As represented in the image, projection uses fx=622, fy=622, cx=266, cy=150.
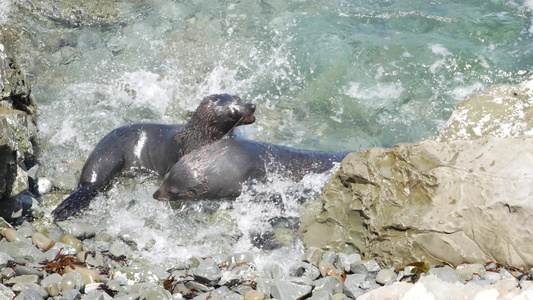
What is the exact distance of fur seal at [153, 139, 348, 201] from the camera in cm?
672

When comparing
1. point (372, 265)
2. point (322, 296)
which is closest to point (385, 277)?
point (372, 265)

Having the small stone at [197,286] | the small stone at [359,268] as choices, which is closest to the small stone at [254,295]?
the small stone at [197,286]

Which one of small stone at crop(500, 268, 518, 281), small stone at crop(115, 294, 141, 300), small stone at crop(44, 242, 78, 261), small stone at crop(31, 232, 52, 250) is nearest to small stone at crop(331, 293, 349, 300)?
small stone at crop(500, 268, 518, 281)

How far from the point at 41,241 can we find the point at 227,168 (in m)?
2.16

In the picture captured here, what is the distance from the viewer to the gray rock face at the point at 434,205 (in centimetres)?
457

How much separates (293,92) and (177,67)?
1.88 metres

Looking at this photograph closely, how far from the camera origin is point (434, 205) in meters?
4.86

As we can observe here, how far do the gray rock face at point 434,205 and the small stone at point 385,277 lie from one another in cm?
18

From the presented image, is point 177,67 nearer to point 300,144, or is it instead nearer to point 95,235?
point 300,144

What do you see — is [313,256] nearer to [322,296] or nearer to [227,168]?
[322,296]

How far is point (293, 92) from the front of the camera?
9148mm

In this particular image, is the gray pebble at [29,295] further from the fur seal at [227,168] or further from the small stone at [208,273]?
the fur seal at [227,168]

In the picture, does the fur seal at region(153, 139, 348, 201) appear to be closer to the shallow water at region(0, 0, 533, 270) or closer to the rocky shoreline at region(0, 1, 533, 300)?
the shallow water at region(0, 0, 533, 270)

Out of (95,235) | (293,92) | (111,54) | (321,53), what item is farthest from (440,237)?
(111,54)
